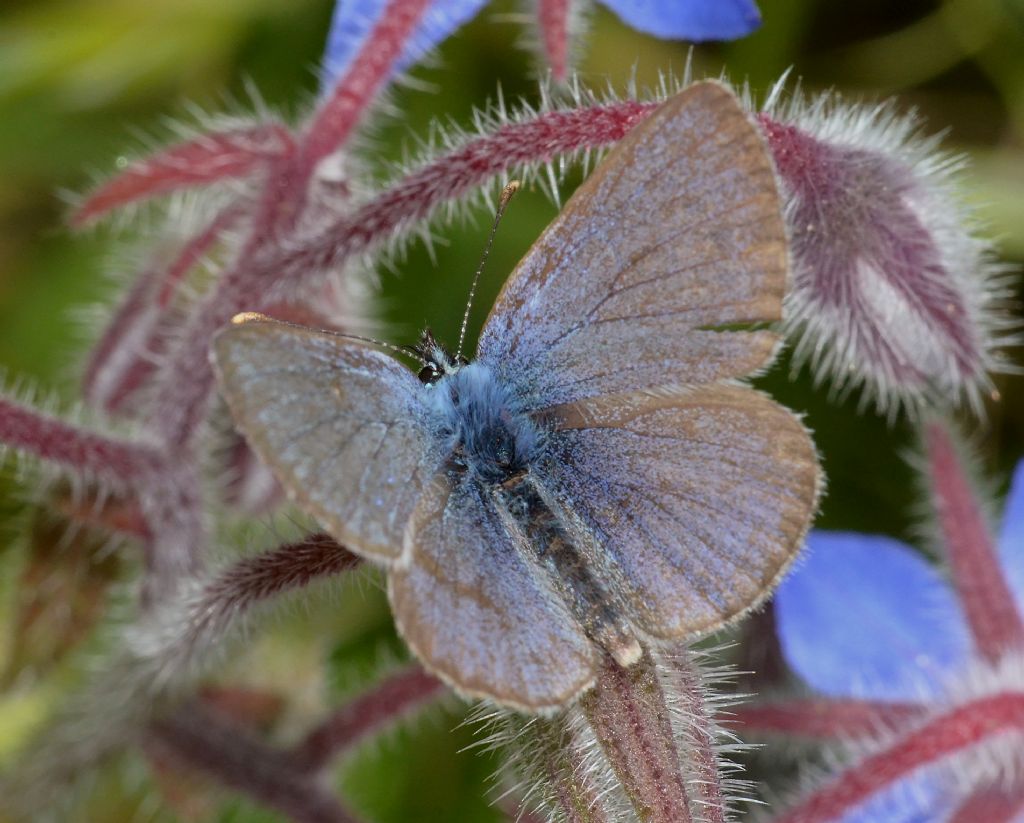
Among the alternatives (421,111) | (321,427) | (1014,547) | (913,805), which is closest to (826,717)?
(913,805)

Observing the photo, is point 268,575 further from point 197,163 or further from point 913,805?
point 913,805

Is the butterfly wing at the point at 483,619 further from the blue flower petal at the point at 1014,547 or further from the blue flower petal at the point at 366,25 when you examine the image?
the blue flower petal at the point at 1014,547

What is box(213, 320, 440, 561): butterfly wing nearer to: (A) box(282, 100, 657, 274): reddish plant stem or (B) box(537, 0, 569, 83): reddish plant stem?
(A) box(282, 100, 657, 274): reddish plant stem

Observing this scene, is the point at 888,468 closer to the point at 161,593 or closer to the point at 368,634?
the point at 368,634

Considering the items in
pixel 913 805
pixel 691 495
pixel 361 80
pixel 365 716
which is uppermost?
pixel 361 80

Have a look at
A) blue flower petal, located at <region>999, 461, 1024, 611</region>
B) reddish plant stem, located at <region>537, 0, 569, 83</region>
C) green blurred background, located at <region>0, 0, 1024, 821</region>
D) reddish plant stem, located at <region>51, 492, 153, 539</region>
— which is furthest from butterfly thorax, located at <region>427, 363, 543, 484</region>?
green blurred background, located at <region>0, 0, 1024, 821</region>

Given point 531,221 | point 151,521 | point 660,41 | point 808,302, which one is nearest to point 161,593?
point 151,521
